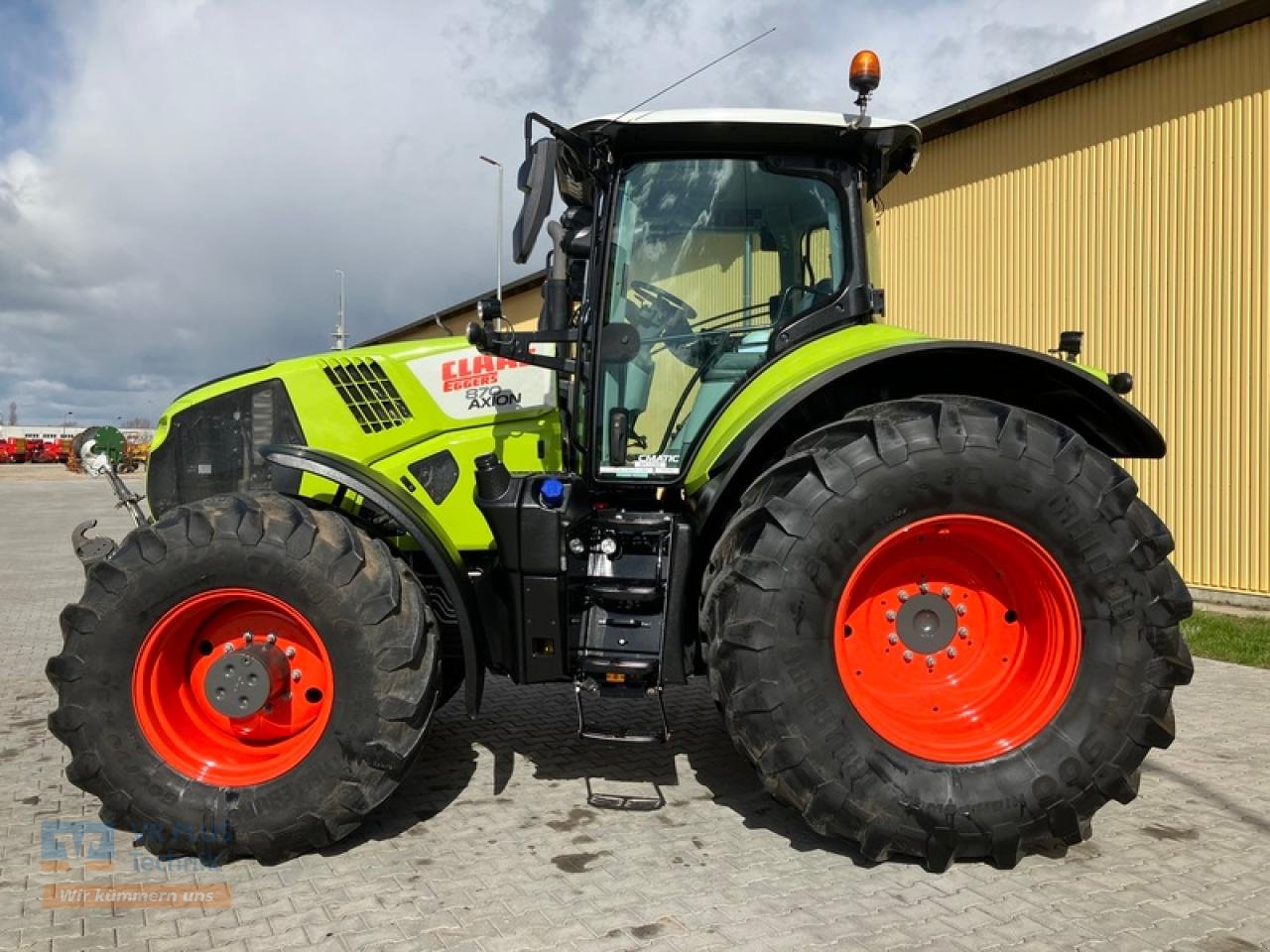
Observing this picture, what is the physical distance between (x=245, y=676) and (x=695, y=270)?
2321mm

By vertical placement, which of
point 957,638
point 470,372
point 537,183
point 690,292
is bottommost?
point 957,638

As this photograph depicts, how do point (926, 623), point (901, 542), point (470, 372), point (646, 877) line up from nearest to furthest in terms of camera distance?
point (646, 877)
point (901, 542)
point (926, 623)
point (470, 372)

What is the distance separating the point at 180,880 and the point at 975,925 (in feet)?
8.36

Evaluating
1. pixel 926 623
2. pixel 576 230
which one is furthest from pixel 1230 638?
pixel 576 230

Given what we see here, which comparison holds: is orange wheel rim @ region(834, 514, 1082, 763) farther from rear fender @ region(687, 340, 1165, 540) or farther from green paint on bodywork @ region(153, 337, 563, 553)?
green paint on bodywork @ region(153, 337, 563, 553)

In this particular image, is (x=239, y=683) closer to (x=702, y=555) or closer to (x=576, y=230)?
(x=702, y=555)

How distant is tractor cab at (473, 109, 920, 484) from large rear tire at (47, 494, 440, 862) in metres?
1.05

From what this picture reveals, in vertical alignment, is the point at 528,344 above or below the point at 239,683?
above

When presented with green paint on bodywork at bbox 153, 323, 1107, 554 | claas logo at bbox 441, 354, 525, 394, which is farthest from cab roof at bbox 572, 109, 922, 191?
claas logo at bbox 441, 354, 525, 394

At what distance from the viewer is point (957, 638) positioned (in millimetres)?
3559

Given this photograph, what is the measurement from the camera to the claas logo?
436cm

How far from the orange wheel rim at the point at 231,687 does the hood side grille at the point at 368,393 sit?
1047 millimetres

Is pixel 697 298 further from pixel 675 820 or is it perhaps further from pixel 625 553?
pixel 675 820

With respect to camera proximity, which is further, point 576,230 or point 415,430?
point 415,430
